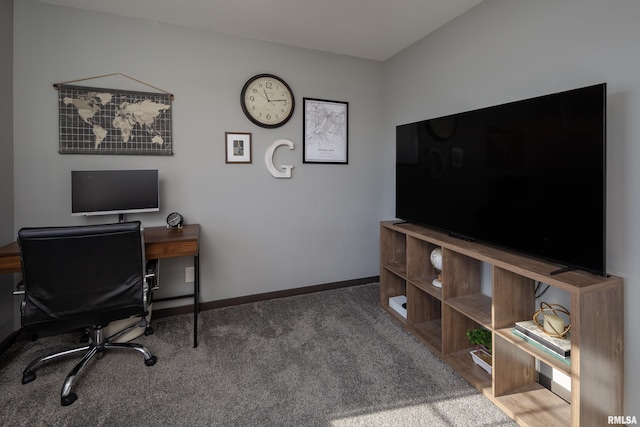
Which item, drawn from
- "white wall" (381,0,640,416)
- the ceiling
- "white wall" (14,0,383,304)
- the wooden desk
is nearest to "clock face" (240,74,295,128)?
"white wall" (14,0,383,304)

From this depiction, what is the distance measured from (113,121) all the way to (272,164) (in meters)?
1.32

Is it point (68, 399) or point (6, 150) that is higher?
point (6, 150)

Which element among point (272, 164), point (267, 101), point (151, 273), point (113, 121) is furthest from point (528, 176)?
point (113, 121)

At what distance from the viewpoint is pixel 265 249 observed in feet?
9.73

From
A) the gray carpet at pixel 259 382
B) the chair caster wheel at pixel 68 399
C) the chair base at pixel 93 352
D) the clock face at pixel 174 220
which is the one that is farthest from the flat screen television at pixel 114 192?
the chair caster wheel at pixel 68 399

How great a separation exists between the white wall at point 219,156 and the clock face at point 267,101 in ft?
0.25

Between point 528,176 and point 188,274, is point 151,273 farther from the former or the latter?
point 528,176

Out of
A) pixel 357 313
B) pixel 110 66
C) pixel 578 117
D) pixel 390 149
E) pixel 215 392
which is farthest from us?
pixel 390 149

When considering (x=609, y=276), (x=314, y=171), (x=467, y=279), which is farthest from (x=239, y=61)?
(x=609, y=276)

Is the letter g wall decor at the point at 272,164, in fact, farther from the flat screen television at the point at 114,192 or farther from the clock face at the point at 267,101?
the flat screen television at the point at 114,192

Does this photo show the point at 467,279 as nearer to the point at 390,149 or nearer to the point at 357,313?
the point at 357,313

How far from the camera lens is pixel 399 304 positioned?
103 inches

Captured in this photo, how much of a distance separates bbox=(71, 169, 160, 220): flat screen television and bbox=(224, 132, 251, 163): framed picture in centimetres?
65

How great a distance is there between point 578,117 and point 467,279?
116 centimetres
